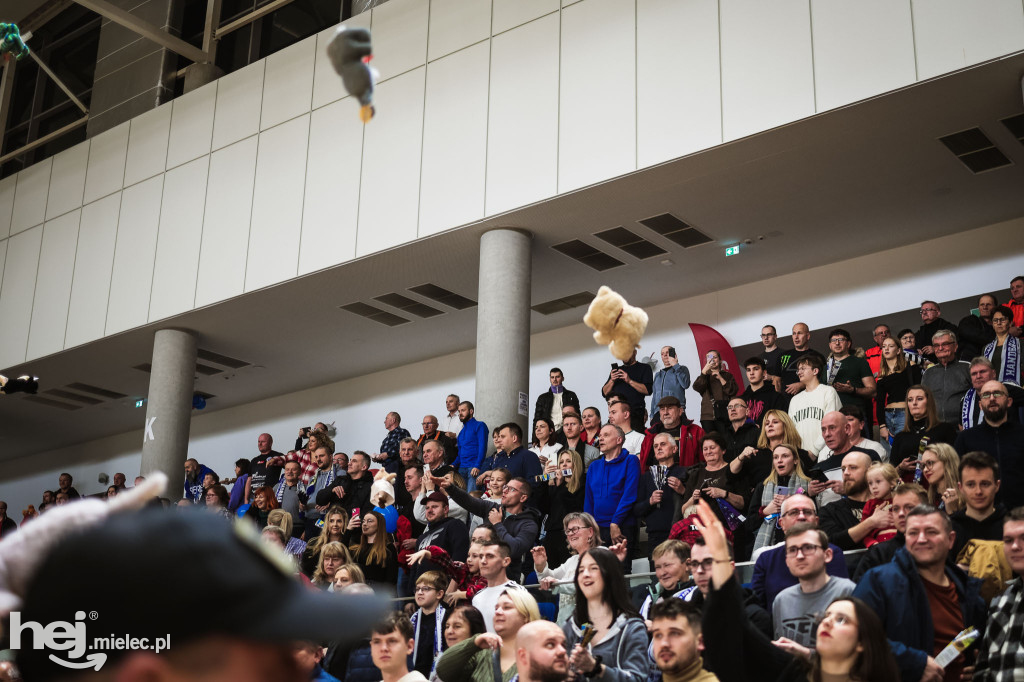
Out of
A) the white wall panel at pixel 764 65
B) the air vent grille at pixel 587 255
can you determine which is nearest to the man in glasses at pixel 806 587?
the white wall panel at pixel 764 65

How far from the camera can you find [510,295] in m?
11.4

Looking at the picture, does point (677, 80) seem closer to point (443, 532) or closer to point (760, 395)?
point (760, 395)

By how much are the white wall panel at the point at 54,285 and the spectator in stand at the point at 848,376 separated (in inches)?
451

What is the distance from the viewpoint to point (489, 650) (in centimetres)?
543

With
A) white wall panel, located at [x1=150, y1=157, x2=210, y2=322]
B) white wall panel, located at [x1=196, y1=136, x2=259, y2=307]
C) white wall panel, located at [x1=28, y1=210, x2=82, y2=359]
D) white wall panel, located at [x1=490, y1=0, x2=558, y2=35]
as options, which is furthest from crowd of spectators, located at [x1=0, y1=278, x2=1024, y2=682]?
white wall panel, located at [x1=28, y1=210, x2=82, y2=359]

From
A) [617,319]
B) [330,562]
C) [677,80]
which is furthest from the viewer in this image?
[677,80]

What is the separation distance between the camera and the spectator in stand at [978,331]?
Answer: 9297 millimetres

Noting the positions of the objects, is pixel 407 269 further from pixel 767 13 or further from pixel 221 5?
pixel 221 5

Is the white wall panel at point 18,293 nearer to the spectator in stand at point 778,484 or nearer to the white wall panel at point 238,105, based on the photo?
the white wall panel at point 238,105

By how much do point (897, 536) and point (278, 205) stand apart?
1005cm

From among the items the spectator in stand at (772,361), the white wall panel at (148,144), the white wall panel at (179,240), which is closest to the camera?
the spectator in stand at (772,361)

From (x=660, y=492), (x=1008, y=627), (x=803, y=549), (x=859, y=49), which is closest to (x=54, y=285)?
(x=660, y=492)

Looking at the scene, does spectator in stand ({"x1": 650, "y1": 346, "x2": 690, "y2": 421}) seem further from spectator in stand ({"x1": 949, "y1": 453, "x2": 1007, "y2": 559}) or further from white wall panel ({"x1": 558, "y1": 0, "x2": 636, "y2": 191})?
spectator in stand ({"x1": 949, "y1": 453, "x2": 1007, "y2": 559})

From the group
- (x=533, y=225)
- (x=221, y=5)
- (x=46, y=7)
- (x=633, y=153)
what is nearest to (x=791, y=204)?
(x=633, y=153)
